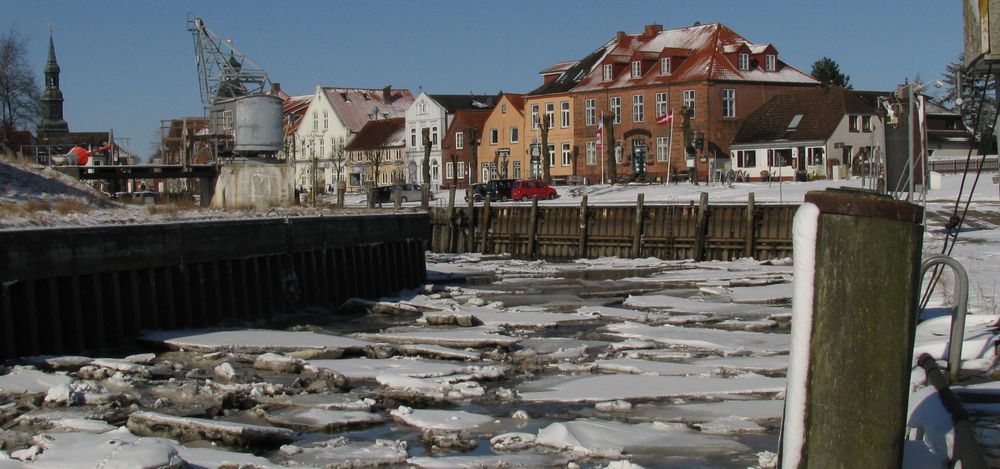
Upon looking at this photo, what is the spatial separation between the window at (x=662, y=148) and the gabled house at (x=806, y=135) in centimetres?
511

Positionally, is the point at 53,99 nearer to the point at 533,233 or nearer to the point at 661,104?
the point at 661,104

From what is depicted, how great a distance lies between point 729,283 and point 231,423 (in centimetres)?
1916

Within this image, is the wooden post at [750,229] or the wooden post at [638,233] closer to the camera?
the wooden post at [750,229]

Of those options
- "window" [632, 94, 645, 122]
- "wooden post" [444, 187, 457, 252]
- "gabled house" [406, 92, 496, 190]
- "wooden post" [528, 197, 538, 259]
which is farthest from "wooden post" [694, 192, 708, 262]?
"gabled house" [406, 92, 496, 190]

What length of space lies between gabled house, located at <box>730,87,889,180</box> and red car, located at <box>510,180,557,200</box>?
14543 mm

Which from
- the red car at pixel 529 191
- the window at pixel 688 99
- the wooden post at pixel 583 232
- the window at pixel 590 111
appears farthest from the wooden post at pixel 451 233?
the window at pixel 590 111

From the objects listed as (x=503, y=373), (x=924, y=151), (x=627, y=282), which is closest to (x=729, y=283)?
(x=627, y=282)

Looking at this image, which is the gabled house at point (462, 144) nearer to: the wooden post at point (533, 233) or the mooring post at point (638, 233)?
the wooden post at point (533, 233)

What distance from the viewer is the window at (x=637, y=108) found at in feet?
260

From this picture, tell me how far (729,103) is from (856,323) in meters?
72.4

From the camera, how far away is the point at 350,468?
9.42 m

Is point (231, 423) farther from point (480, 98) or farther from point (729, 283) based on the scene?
point (480, 98)

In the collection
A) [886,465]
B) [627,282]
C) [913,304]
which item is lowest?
[627,282]

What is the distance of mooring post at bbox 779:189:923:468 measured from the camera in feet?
17.9
